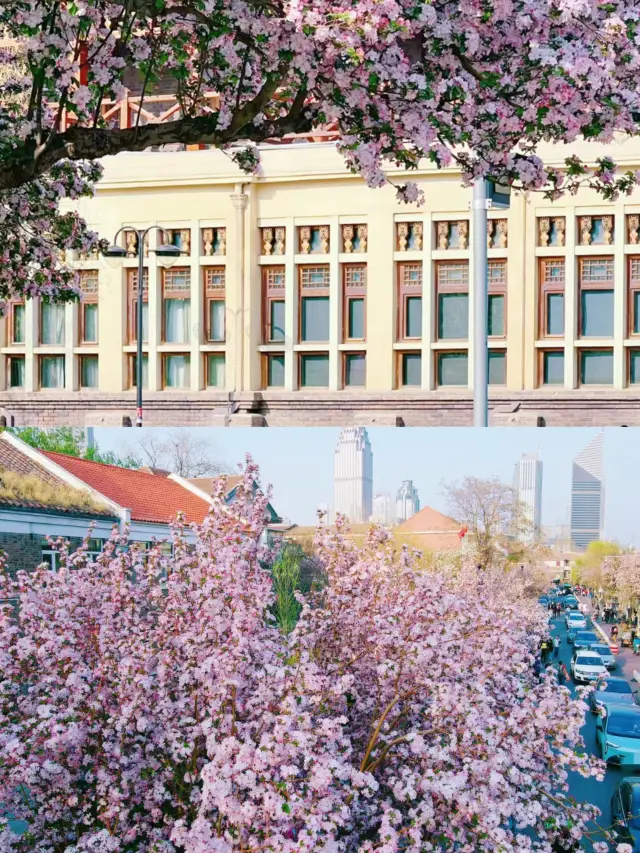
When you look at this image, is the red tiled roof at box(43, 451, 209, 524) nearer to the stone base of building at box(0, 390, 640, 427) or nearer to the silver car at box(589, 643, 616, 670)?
the silver car at box(589, 643, 616, 670)

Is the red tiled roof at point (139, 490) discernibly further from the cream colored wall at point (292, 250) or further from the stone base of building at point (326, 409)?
the cream colored wall at point (292, 250)

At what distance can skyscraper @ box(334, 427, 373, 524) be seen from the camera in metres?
12.6

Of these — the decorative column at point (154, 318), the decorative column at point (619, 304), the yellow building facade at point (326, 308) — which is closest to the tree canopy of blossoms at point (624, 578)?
the yellow building facade at point (326, 308)

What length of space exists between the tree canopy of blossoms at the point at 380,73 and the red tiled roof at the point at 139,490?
10.6ft

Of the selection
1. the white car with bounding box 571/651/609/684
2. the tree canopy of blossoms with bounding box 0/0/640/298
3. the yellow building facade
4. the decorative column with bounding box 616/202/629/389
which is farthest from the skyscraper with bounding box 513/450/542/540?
the decorative column with bounding box 616/202/629/389

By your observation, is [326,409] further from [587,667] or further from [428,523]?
[587,667]

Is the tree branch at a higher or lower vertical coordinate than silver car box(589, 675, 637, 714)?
higher

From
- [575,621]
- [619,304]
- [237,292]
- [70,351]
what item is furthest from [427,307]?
[575,621]

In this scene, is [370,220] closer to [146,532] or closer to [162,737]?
[146,532]

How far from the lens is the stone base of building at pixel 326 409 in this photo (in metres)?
32.4

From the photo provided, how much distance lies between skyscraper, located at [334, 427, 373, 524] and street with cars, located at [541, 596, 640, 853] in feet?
7.41

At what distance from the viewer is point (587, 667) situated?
42.4ft

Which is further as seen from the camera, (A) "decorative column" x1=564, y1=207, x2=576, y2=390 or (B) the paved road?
(A) "decorative column" x1=564, y1=207, x2=576, y2=390

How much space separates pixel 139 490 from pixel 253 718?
17.3ft
